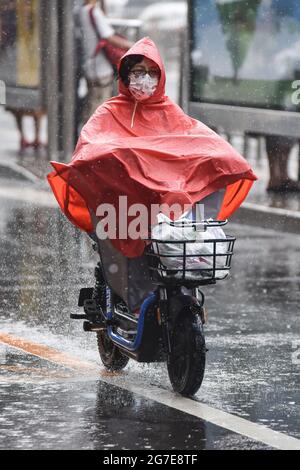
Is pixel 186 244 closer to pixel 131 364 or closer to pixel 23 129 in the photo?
pixel 131 364

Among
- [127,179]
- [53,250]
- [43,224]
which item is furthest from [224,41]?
[127,179]

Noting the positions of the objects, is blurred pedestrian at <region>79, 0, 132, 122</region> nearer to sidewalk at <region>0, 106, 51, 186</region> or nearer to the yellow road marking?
sidewalk at <region>0, 106, 51, 186</region>

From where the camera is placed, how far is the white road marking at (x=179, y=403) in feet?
23.3

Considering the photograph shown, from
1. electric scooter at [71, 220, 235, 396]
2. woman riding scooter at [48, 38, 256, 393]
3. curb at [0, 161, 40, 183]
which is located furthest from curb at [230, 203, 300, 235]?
electric scooter at [71, 220, 235, 396]

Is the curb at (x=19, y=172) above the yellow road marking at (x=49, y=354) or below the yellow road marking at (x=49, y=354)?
below

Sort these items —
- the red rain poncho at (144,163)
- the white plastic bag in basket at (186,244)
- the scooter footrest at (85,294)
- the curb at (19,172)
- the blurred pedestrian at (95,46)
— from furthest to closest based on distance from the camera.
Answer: the blurred pedestrian at (95,46)
the curb at (19,172)
the scooter footrest at (85,294)
the red rain poncho at (144,163)
the white plastic bag in basket at (186,244)

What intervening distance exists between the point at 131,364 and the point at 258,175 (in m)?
10.4

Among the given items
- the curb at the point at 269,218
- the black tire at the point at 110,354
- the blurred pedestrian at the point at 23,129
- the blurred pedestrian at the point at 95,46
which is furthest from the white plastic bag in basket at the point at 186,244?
the blurred pedestrian at the point at 23,129

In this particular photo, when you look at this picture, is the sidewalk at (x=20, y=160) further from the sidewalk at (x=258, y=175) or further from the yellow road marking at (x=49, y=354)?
the yellow road marking at (x=49, y=354)

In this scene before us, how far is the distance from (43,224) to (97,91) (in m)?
5.43

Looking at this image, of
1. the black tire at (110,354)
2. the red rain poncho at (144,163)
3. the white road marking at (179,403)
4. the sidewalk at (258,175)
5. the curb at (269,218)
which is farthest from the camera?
the sidewalk at (258,175)

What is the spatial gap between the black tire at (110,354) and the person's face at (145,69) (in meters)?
1.47

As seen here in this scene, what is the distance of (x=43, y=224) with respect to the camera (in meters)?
14.9

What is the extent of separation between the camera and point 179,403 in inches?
308
